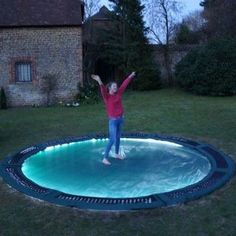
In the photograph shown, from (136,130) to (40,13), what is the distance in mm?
10243

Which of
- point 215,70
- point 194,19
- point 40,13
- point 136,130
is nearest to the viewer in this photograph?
point 136,130

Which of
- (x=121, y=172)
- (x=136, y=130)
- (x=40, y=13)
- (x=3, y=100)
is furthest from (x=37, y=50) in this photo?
(x=121, y=172)

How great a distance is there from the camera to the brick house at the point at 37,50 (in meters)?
19.3

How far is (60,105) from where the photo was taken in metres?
19.5

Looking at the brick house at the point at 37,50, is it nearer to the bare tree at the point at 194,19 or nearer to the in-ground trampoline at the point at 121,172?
the in-ground trampoline at the point at 121,172

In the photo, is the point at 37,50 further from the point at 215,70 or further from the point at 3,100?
the point at 215,70

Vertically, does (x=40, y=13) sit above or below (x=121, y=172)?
above

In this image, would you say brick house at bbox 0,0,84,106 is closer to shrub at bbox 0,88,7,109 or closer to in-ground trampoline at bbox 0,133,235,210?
shrub at bbox 0,88,7,109

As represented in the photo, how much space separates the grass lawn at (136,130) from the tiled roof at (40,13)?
447 cm

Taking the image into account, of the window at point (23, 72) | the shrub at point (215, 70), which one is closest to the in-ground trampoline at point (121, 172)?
the window at point (23, 72)

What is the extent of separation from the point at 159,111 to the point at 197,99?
4.20 meters

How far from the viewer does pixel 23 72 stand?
1981 cm

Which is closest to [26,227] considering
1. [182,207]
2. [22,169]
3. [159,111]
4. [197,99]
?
[182,207]

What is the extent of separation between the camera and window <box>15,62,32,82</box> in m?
19.7
